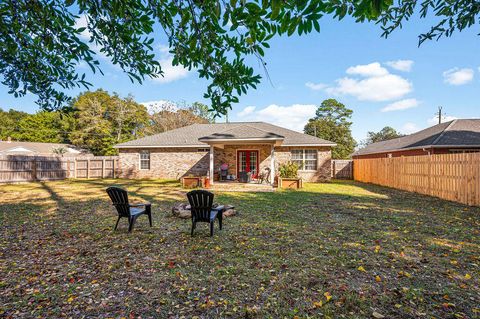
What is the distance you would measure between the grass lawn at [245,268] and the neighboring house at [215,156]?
36.4 feet

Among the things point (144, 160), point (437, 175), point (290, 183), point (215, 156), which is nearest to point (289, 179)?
point (290, 183)

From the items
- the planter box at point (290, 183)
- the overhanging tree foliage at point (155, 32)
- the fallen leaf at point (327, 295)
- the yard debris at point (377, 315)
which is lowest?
the fallen leaf at point (327, 295)

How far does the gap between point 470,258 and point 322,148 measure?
14.2 m

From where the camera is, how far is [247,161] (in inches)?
707

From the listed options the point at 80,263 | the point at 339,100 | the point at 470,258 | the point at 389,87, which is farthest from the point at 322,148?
the point at 339,100

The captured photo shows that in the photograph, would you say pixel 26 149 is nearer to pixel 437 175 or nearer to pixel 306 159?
pixel 306 159

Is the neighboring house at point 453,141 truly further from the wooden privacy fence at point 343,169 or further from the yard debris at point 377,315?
the yard debris at point 377,315

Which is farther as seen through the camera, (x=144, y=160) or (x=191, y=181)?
(x=144, y=160)

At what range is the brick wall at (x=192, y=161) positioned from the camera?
58.4 feet

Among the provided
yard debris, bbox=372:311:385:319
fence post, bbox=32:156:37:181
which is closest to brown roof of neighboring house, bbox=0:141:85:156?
fence post, bbox=32:156:37:181

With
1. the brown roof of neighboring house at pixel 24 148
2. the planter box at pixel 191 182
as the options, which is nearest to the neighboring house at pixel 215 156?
the planter box at pixel 191 182

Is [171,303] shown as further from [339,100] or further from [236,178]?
[339,100]

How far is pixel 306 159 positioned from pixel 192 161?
28.8 ft

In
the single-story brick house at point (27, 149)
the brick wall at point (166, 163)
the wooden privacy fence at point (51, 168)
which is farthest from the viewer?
the single-story brick house at point (27, 149)
